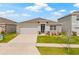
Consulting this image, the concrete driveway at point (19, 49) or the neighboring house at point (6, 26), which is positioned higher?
the neighboring house at point (6, 26)

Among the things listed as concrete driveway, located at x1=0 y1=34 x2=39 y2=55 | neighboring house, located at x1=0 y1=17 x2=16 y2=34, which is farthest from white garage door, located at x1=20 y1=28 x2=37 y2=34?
concrete driveway, located at x1=0 y1=34 x2=39 y2=55

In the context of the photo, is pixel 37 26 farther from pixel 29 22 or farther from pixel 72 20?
pixel 72 20

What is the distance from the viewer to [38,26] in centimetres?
4019

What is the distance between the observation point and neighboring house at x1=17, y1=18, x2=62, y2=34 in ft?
131

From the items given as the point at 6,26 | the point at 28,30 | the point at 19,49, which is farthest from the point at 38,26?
the point at 19,49

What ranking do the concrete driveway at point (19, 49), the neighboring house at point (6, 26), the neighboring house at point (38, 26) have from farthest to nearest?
the neighboring house at point (38, 26) → the neighboring house at point (6, 26) → the concrete driveway at point (19, 49)

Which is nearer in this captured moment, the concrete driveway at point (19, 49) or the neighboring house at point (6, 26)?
the concrete driveway at point (19, 49)

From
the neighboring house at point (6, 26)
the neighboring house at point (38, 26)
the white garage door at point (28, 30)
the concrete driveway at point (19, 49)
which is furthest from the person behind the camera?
the neighboring house at point (38, 26)

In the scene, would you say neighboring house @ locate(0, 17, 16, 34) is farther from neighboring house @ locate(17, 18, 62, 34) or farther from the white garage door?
the white garage door

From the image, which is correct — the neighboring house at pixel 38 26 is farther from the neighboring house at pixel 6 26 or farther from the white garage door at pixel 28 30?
the neighboring house at pixel 6 26

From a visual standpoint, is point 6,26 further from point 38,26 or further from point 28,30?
point 38,26

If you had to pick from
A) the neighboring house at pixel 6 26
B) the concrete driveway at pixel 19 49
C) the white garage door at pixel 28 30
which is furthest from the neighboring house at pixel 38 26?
the concrete driveway at pixel 19 49

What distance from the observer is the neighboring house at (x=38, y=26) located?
39.9 metres
